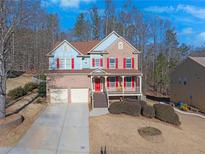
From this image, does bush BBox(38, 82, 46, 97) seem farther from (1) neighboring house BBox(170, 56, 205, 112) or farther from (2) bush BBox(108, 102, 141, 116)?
(1) neighboring house BBox(170, 56, 205, 112)

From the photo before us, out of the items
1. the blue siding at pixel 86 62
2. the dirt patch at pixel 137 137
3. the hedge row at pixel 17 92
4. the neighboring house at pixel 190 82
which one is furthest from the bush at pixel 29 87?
the neighboring house at pixel 190 82

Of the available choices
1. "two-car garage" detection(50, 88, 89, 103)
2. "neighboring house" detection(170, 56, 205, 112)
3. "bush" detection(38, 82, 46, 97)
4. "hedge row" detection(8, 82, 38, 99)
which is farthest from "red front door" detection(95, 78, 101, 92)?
"neighboring house" detection(170, 56, 205, 112)

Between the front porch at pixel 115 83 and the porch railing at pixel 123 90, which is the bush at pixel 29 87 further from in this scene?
the porch railing at pixel 123 90

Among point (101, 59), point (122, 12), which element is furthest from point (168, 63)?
point (101, 59)

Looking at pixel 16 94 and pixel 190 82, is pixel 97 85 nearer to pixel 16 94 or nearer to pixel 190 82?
pixel 16 94

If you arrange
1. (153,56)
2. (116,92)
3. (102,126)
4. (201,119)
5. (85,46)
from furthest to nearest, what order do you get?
1. (153,56)
2. (85,46)
3. (116,92)
4. (201,119)
5. (102,126)

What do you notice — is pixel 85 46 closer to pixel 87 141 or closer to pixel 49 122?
pixel 49 122

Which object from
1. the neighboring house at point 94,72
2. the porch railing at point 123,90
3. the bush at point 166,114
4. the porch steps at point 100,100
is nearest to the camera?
the bush at point 166,114
